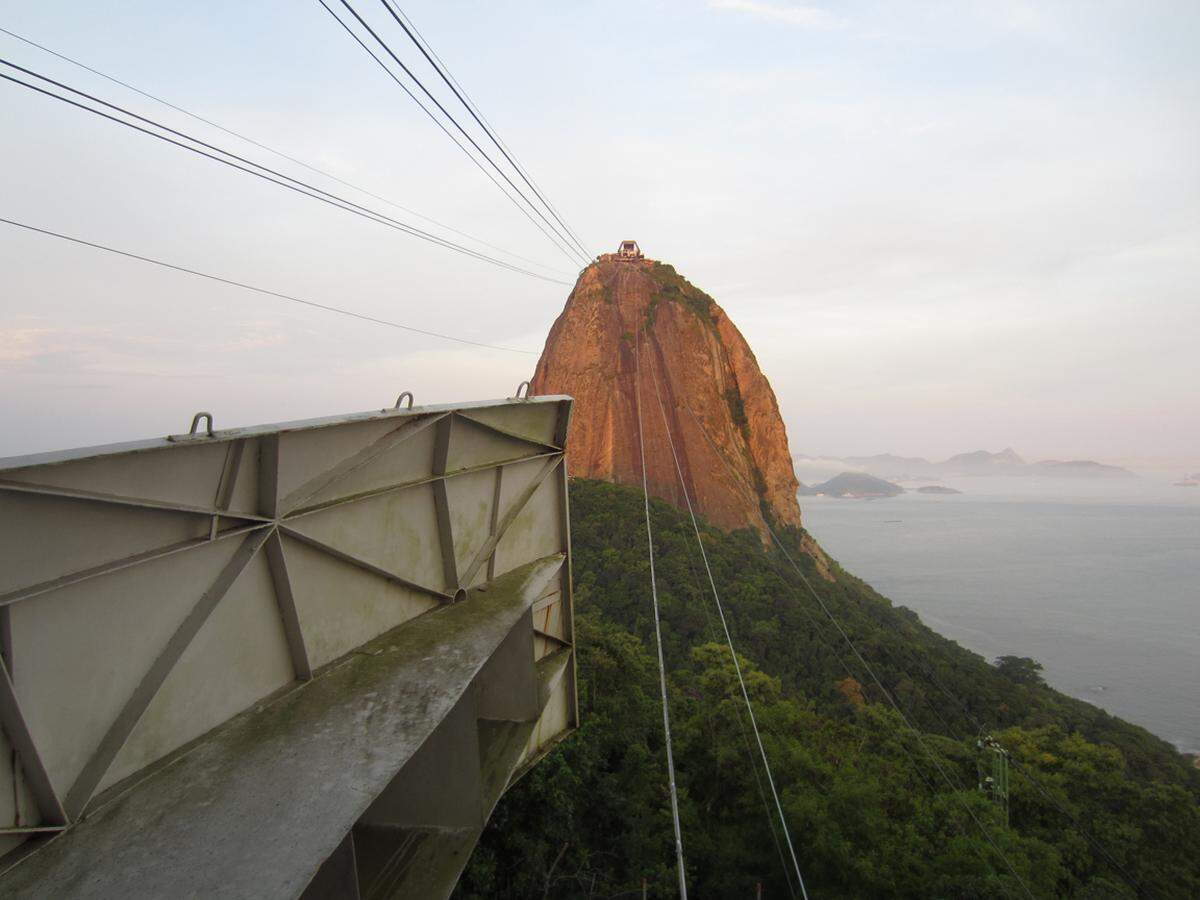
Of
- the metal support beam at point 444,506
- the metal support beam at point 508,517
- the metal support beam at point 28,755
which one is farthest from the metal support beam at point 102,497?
the metal support beam at point 508,517

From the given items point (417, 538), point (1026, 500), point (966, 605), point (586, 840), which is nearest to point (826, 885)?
point (586, 840)

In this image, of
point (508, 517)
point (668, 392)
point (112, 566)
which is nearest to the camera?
point (112, 566)

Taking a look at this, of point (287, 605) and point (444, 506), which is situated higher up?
point (444, 506)

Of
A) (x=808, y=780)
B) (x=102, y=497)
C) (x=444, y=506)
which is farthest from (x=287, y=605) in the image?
(x=808, y=780)

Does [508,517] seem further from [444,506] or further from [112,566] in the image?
[112,566]

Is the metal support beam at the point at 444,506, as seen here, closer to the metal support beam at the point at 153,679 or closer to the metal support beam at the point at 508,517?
the metal support beam at the point at 508,517
